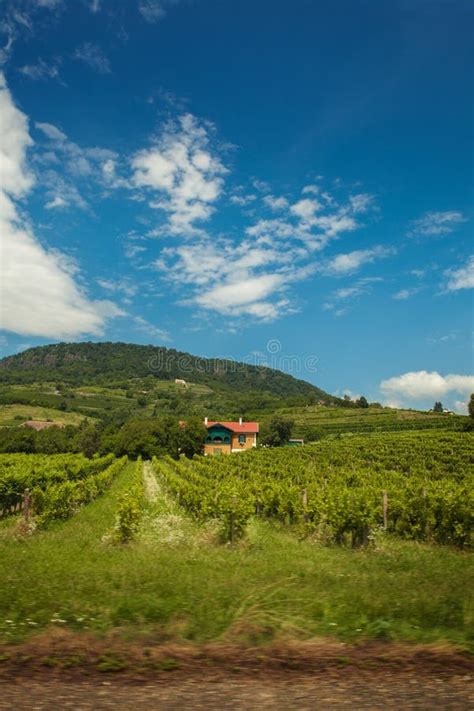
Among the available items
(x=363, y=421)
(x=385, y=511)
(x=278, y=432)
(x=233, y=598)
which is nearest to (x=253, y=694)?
(x=233, y=598)

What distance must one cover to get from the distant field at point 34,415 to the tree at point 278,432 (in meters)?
67.3

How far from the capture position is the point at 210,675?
3.89 m

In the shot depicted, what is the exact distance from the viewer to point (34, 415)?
139m

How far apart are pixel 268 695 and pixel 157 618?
2.30 meters

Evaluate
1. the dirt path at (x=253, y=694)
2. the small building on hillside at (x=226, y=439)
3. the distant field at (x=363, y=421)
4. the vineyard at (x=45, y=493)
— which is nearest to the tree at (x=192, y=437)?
the small building on hillside at (x=226, y=439)

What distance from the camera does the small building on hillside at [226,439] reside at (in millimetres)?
87125

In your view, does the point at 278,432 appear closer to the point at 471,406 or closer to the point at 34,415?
the point at 471,406

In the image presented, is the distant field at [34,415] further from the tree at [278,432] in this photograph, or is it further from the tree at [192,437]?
the tree at [278,432]

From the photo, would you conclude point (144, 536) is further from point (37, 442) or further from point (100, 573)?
point (37, 442)

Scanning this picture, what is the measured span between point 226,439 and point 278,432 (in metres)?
A: 14.2

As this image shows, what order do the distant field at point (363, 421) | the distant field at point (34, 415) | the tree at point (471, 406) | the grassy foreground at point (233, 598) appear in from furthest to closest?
the distant field at point (34, 415), the distant field at point (363, 421), the tree at point (471, 406), the grassy foreground at point (233, 598)

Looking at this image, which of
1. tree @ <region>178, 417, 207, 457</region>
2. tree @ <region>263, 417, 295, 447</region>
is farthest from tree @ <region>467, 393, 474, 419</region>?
tree @ <region>178, 417, 207, 457</region>

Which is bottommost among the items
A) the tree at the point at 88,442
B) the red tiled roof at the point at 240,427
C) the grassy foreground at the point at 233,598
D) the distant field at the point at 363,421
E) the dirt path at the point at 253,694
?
the tree at the point at 88,442

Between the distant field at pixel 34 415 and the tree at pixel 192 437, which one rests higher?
the distant field at pixel 34 415
